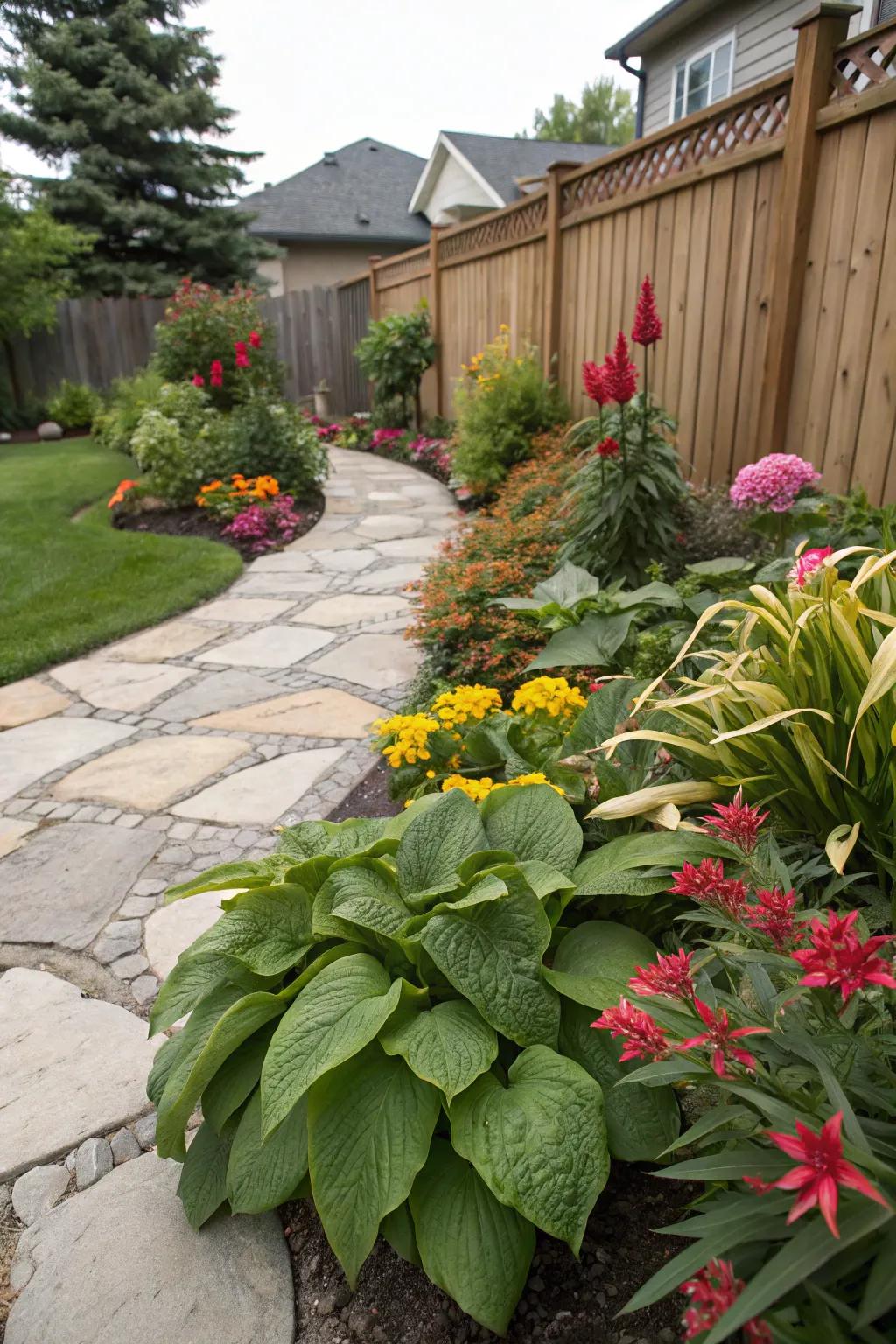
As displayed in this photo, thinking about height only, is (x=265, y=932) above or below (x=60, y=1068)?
above

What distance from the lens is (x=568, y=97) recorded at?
121 ft

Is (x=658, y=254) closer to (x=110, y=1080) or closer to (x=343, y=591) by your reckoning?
(x=343, y=591)

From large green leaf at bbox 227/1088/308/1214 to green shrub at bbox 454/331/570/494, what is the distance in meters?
5.61

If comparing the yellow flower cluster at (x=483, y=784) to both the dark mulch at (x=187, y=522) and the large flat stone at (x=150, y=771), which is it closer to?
the large flat stone at (x=150, y=771)

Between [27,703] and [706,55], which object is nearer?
[27,703]

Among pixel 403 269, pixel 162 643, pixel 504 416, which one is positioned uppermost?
pixel 403 269

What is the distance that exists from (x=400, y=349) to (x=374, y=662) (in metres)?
6.46

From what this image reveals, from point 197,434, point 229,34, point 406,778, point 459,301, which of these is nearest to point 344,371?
point 459,301

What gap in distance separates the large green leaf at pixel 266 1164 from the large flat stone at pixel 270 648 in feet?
9.17

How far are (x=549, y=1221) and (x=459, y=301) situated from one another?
345 inches

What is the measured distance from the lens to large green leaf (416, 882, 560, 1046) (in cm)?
118

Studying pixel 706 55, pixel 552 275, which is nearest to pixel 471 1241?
pixel 552 275

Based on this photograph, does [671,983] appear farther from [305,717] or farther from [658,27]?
[658,27]

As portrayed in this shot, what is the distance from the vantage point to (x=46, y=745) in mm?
3168
